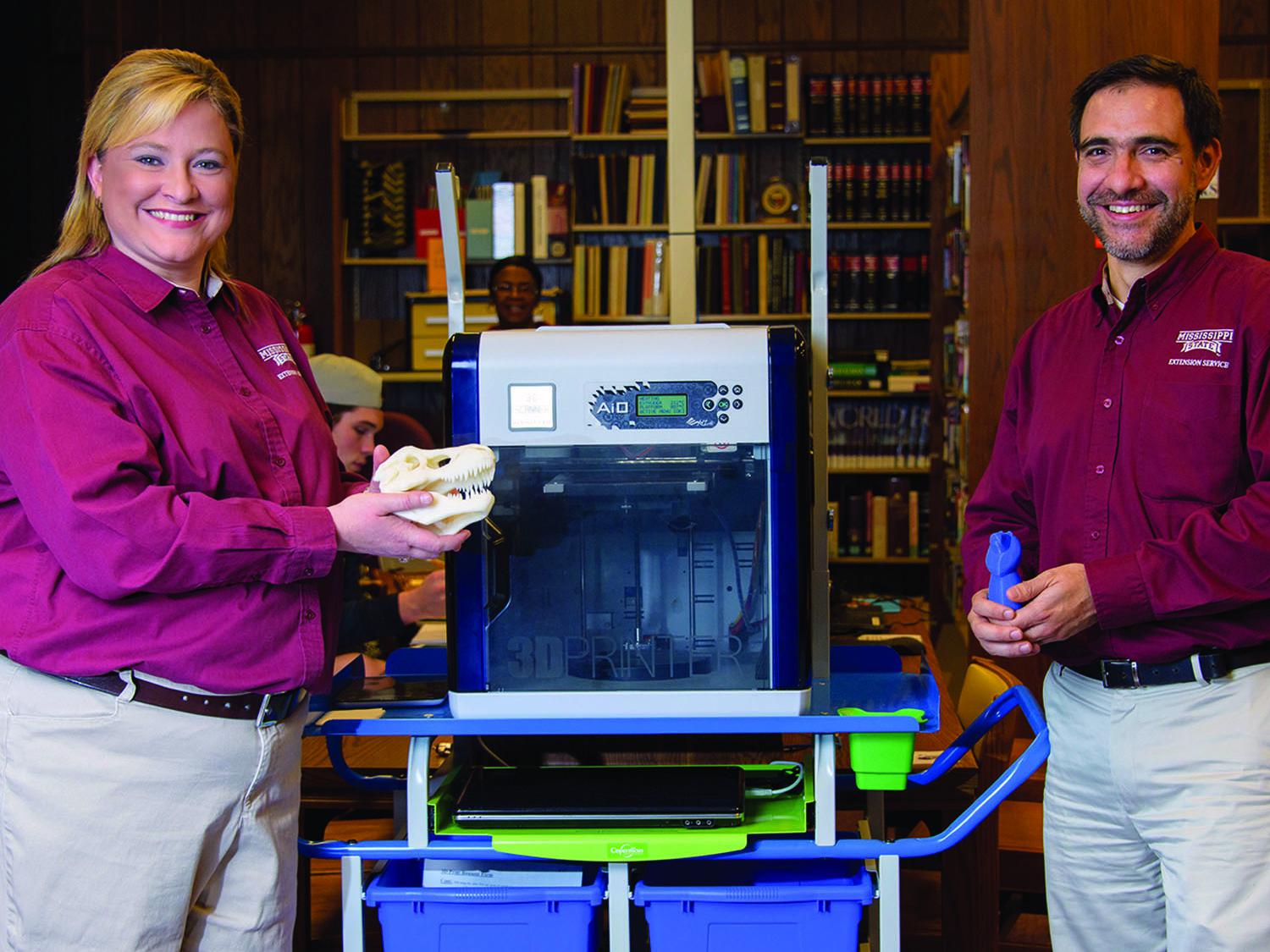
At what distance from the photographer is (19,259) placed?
596 cm

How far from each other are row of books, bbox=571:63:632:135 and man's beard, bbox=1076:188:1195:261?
4.21 metres

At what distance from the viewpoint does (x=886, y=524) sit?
5.99 meters

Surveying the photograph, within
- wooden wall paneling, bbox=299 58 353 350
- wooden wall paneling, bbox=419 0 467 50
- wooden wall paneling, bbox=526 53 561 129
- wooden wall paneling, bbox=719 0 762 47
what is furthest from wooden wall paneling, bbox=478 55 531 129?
wooden wall paneling, bbox=719 0 762 47

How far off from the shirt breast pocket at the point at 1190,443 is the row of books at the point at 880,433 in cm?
423

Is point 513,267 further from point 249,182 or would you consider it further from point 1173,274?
point 1173,274

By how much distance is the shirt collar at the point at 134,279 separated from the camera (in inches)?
62.1

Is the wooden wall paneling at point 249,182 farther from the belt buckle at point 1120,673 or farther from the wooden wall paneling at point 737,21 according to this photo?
the belt buckle at point 1120,673

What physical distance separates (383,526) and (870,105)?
4.78 m

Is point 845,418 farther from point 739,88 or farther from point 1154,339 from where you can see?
point 1154,339

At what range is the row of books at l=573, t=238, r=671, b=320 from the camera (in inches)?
230

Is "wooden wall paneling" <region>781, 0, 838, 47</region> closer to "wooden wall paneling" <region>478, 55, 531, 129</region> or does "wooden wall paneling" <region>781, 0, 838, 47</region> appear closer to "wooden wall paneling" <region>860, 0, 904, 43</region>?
"wooden wall paneling" <region>860, 0, 904, 43</region>

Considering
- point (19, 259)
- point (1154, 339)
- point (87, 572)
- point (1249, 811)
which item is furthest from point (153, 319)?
point (19, 259)

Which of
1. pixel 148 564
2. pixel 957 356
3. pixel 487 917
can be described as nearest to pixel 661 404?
pixel 148 564

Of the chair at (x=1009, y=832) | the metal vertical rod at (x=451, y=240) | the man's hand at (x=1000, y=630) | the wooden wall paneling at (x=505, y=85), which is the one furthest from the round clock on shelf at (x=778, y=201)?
the man's hand at (x=1000, y=630)
